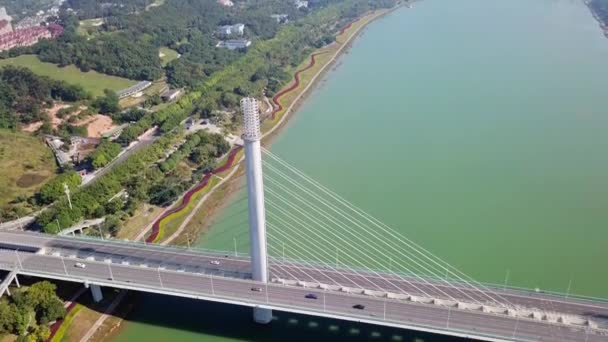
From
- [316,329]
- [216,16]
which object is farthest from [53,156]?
[216,16]

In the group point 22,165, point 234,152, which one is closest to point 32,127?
point 22,165

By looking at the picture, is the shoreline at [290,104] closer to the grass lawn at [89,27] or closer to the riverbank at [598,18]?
the grass lawn at [89,27]

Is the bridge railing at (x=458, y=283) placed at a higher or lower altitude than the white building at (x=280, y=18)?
lower

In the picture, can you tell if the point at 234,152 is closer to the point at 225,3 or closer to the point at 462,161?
the point at 462,161

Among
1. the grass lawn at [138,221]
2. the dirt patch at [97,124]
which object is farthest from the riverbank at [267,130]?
the dirt patch at [97,124]

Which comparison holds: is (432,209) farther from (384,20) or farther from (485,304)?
(384,20)

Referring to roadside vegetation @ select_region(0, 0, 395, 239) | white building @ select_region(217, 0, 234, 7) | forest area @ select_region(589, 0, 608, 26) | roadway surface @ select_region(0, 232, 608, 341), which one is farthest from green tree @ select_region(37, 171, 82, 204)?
forest area @ select_region(589, 0, 608, 26)

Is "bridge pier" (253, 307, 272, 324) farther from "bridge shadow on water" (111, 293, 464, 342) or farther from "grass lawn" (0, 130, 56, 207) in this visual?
"grass lawn" (0, 130, 56, 207)
